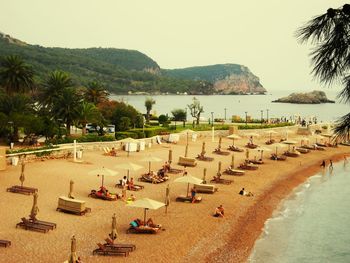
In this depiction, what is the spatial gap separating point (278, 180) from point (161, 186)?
37.8 ft

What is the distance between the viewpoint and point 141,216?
2097 cm

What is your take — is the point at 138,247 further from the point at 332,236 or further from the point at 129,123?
the point at 129,123

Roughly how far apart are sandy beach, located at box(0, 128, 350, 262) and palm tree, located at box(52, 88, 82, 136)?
8.71 metres

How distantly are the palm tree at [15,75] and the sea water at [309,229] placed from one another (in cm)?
3762

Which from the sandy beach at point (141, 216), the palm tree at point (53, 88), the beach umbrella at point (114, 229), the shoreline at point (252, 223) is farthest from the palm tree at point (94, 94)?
the beach umbrella at point (114, 229)

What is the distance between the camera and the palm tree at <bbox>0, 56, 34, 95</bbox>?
5334cm

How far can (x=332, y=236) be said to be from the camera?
76.1ft

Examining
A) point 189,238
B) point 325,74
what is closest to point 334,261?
point 189,238

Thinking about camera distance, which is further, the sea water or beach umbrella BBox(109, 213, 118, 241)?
the sea water

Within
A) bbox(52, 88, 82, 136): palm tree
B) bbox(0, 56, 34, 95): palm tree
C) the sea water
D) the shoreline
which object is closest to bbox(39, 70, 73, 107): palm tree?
bbox(52, 88, 82, 136): palm tree

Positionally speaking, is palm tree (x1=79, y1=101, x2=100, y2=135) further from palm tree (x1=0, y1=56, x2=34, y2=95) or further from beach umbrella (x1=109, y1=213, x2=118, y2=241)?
beach umbrella (x1=109, y1=213, x2=118, y2=241)

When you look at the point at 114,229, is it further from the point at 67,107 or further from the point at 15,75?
the point at 15,75

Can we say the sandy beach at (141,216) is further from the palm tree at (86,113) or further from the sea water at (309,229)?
the palm tree at (86,113)

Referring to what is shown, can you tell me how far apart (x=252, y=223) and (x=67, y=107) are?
25926mm
